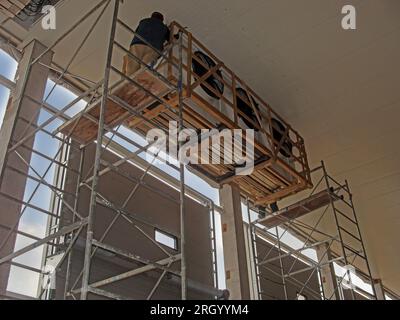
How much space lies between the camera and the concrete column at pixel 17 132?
658 cm

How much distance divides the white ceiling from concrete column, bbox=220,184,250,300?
7.86 ft

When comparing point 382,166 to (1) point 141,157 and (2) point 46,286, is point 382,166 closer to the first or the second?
(1) point 141,157

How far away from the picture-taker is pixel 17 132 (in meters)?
7.30

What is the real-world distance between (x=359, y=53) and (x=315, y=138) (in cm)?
283

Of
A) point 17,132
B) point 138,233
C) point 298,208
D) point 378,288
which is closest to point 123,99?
point 17,132

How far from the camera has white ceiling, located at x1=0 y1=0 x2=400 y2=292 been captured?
26.9 feet

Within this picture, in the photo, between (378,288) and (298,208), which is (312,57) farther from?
(378,288)

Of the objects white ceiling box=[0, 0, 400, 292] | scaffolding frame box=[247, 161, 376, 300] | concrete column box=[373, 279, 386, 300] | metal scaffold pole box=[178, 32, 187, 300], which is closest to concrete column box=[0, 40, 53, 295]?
white ceiling box=[0, 0, 400, 292]

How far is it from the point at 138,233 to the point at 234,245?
2.70 m

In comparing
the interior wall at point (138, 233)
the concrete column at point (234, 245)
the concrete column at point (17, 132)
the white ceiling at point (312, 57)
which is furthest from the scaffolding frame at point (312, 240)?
the concrete column at point (17, 132)

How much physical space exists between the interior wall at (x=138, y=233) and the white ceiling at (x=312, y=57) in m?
2.30

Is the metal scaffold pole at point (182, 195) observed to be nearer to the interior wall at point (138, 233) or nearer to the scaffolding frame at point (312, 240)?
the interior wall at point (138, 233)

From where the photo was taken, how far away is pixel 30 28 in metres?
8.09
